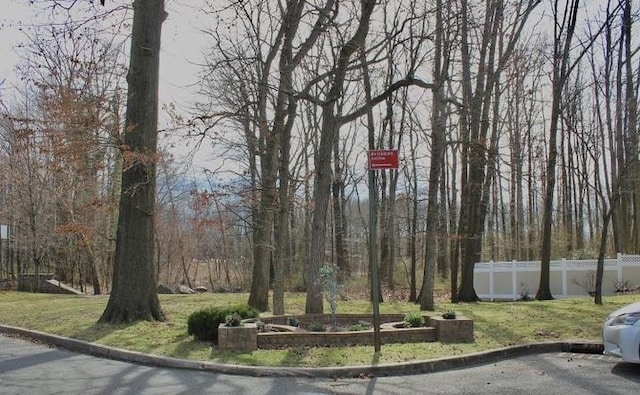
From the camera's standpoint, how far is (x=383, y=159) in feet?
29.0

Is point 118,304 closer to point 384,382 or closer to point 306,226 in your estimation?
point 384,382

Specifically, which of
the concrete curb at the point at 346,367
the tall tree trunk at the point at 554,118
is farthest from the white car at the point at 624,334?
the tall tree trunk at the point at 554,118

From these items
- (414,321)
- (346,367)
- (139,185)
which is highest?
(139,185)

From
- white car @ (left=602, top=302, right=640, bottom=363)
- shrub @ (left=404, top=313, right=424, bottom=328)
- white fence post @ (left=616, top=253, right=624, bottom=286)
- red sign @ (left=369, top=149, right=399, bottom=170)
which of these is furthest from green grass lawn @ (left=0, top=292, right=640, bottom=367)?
white fence post @ (left=616, top=253, right=624, bottom=286)

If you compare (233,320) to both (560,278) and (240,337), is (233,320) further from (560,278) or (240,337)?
(560,278)

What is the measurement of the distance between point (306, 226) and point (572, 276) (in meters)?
15.4

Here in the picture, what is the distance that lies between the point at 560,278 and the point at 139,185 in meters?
18.4

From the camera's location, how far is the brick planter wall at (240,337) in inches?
381

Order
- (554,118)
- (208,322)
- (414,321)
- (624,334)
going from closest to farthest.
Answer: (624,334)
(208,322)
(414,321)
(554,118)

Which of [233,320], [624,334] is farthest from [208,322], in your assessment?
[624,334]

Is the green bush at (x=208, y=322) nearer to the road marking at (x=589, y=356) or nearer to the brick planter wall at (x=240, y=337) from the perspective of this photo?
the brick planter wall at (x=240, y=337)

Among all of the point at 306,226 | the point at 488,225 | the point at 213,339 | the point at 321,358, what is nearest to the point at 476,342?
the point at 321,358

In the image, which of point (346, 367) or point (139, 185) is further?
point (139, 185)

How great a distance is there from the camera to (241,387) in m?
7.56
